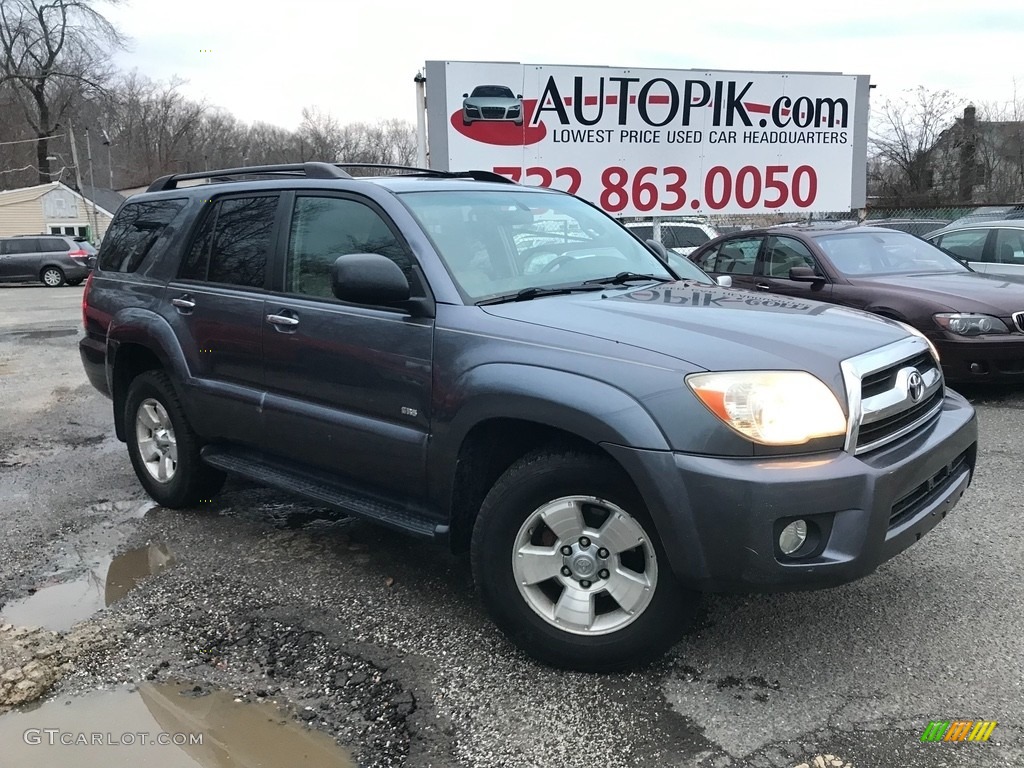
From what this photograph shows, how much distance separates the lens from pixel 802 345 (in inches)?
109

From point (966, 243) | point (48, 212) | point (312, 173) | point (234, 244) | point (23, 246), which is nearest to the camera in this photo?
point (312, 173)

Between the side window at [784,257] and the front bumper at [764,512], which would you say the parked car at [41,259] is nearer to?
the side window at [784,257]

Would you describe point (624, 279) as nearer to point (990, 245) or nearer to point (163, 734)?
point (163, 734)

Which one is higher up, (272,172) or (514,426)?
(272,172)

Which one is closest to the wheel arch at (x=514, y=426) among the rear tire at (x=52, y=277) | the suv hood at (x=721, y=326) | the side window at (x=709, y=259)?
the suv hood at (x=721, y=326)

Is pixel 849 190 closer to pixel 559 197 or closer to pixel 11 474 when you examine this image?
pixel 559 197

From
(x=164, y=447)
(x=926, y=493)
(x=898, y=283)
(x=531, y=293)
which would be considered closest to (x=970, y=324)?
(x=898, y=283)

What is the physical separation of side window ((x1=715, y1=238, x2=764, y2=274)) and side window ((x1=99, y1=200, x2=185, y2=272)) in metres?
5.68

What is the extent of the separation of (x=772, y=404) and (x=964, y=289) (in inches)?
205

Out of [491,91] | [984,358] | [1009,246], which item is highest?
[491,91]

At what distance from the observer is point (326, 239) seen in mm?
3828

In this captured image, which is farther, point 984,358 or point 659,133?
point 659,133

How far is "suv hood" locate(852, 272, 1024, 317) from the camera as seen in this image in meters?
6.55

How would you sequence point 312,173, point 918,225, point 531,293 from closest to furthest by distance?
point 531,293 → point 312,173 → point 918,225
